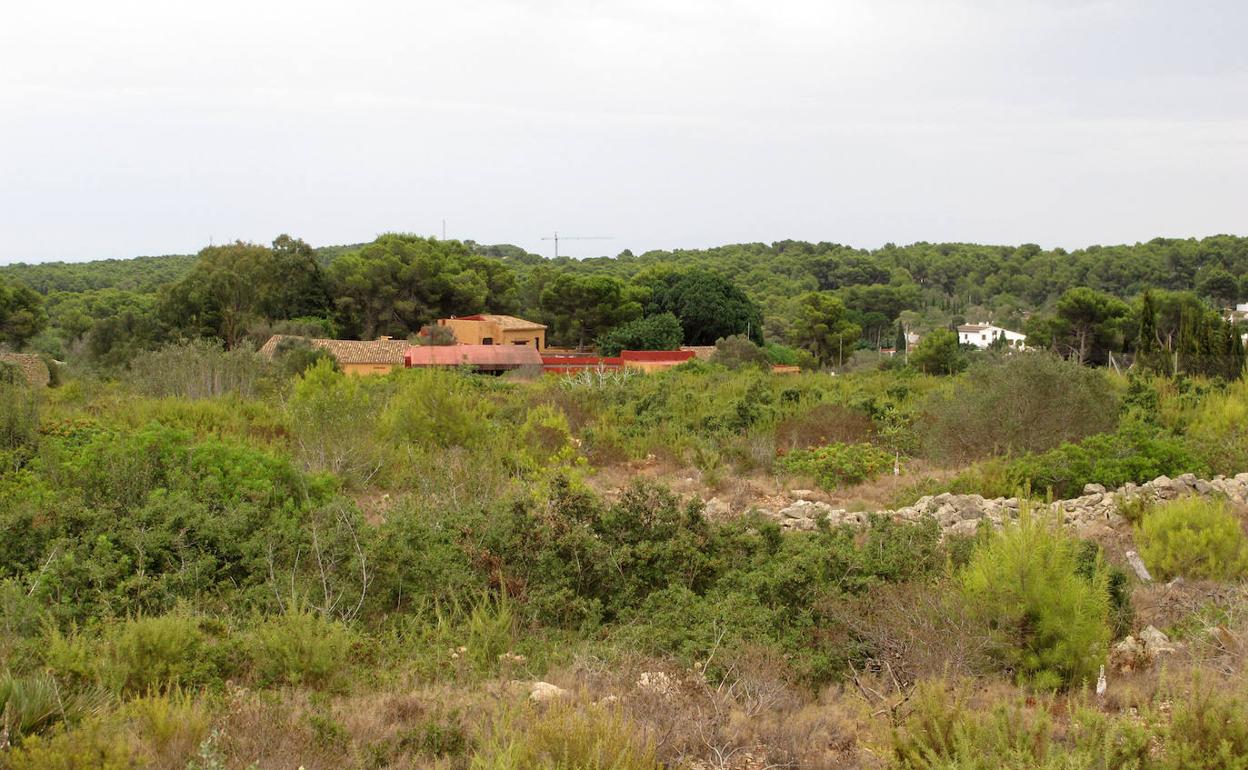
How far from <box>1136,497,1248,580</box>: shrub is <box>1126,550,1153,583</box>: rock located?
2.7 inches

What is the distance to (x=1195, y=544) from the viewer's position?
7648 mm

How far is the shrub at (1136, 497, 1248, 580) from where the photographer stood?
748 centimetres

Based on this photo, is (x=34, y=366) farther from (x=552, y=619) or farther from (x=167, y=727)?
(x=167, y=727)

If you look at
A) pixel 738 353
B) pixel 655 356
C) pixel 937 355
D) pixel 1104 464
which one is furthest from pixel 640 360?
pixel 1104 464

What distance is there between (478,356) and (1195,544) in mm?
31000

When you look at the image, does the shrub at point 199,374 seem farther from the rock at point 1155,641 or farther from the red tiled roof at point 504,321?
the red tiled roof at point 504,321

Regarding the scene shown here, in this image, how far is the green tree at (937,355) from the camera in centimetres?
3644

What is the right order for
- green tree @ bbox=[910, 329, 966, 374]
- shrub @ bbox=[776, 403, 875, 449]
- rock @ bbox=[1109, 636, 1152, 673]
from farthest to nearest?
1. green tree @ bbox=[910, 329, 966, 374]
2. shrub @ bbox=[776, 403, 875, 449]
3. rock @ bbox=[1109, 636, 1152, 673]

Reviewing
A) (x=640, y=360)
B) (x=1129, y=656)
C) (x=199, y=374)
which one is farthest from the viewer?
(x=640, y=360)

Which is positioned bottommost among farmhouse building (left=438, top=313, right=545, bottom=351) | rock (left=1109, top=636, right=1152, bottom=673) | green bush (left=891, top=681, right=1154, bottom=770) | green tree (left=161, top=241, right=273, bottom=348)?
rock (left=1109, top=636, right=1152, bottom=673)

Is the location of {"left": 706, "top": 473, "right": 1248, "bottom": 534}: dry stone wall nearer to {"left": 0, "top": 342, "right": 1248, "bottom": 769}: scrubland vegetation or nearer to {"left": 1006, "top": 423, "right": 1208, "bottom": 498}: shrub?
{"left": 1006, "top": 423, "right": 1208, "bottom": 498}: shrub

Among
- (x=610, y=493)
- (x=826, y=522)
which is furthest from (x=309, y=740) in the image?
(x=610, y=493)

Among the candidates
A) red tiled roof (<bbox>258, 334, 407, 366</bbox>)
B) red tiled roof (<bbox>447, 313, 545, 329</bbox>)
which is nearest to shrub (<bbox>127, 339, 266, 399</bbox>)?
red tiled roof (<bbox>258, 334, 407, 366</bbox>)

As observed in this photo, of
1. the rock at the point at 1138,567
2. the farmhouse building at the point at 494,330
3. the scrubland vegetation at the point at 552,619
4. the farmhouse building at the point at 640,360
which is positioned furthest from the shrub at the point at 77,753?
the farmhouse building at the point at 494,330
